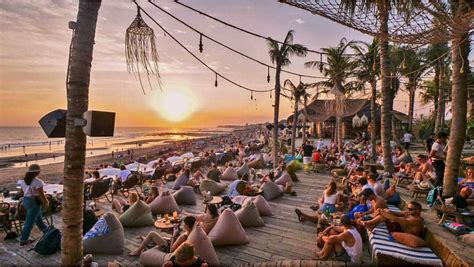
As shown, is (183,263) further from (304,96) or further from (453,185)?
(304,96)

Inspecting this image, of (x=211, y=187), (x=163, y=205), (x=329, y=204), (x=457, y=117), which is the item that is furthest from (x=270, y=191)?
(x=457, y=117)

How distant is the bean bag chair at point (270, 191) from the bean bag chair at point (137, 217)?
3.87 meters

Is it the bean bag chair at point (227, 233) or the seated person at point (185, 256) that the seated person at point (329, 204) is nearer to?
the bean bag chair at point (227, 233)

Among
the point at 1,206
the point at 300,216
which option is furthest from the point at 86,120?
the point at 1,206

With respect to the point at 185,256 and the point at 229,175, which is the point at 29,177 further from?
the point at 229,175

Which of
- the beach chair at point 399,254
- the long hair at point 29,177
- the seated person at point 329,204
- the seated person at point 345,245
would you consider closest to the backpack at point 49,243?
the long hair at point 29,177

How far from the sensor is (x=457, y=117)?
6277 mm

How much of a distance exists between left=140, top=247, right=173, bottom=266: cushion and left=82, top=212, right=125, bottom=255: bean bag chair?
3.04ft

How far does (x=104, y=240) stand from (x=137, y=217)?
1.40 metres

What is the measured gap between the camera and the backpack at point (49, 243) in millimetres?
5402

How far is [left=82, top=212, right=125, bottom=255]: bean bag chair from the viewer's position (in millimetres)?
5469

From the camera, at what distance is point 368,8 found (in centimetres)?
474

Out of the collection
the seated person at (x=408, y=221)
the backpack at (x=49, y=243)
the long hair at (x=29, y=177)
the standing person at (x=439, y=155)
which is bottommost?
the backpack at (x=49, y=243)

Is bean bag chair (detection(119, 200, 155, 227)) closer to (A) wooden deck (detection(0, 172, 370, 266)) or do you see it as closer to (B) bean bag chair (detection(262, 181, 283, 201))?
(A) wooden deck (detection(0, 172, 370, 266))
